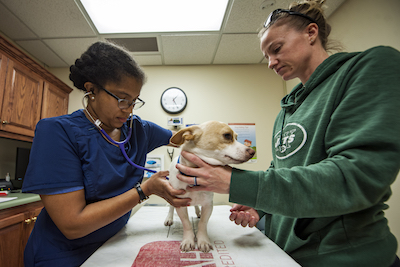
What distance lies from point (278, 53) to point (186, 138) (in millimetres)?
607

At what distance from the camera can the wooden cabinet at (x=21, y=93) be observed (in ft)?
6.24

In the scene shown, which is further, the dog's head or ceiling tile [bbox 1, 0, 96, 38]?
ceiling tile [bbox 1, 0, 96, 38]

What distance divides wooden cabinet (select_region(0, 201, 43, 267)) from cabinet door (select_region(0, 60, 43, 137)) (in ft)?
2.84

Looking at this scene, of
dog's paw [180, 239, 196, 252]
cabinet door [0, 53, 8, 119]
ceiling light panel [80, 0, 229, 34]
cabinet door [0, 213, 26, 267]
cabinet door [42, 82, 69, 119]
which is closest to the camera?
dog's paw [180, 239, 196, 252]

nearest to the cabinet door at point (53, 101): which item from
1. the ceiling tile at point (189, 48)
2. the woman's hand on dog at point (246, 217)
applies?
the ceiling tile at point (189, 48)

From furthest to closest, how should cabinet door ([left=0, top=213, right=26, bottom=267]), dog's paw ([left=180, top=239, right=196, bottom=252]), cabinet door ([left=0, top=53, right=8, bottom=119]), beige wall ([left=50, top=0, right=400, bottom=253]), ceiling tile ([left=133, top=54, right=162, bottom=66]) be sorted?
beige wall ([left=50, top=0, right=400, bottom=253]) < ceiling tile ([left=133, top=54, right=162, bottom=66]) < cabinet door ([left=0, top=53, right=8, bottom=119]) < cabinet door ([left=0, top=213, right=26, bottom=267]) < dog's paw ([left=180, top=239, right=196, bottom=252])

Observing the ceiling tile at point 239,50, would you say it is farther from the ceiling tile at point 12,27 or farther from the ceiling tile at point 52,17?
the ceiling tile at point 12,27

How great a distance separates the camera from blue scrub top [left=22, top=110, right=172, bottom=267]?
0.75m

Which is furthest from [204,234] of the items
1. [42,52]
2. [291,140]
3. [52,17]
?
[42,52]

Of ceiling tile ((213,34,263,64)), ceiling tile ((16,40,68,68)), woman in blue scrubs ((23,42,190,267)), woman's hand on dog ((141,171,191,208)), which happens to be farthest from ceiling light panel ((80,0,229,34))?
woman's hand on dog ((141,171,191,208))

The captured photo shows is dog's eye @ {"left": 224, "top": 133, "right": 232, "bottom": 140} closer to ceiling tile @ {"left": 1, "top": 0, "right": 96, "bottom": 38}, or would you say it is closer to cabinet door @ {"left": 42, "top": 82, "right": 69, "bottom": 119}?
ceiling tile @ {"left": 1, "top": 0, "right": 96, "bottom": 38}

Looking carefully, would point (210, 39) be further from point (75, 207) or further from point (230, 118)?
point (75, 207)

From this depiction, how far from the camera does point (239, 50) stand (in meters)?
2.78

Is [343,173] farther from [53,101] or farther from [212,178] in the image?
[53,101]
